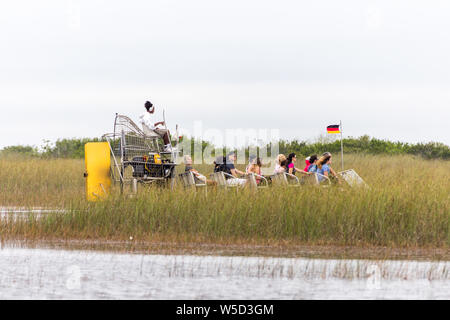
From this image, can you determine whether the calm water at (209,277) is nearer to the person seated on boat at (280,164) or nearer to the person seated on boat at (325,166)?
the person seated on boat at (280,164)

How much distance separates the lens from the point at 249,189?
645 inches

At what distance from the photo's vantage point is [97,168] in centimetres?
1841

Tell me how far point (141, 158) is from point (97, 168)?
109 cm

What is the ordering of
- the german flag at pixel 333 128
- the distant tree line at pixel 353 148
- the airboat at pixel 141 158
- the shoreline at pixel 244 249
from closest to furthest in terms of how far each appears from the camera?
1. the shoreline at pixel 244 249
2. the airboat at pixel 141 158
3. the german flag at pixel 333 128
4. the distant tree line at pixel 353 148

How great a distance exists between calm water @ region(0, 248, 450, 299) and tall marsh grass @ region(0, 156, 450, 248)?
6.61 ft

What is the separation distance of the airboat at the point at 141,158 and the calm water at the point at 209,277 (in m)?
4.73

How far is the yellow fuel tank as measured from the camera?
18312 millimetres

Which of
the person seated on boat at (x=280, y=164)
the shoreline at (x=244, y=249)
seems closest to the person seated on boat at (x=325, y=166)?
the person seated on boat at (x=280, y=164)

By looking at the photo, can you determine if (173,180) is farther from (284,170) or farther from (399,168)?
(399,168)

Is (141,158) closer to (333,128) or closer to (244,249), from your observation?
(244,249)

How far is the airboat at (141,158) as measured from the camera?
1761 centimetres

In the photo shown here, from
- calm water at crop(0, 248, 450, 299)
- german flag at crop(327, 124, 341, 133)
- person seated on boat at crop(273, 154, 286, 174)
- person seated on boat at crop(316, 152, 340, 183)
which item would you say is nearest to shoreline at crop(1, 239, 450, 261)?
calm water at crop(0, 248, 450, 299)

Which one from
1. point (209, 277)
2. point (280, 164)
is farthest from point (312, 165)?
point (209, 277)

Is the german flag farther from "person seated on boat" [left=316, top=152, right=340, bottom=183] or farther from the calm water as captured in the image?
the calm water
